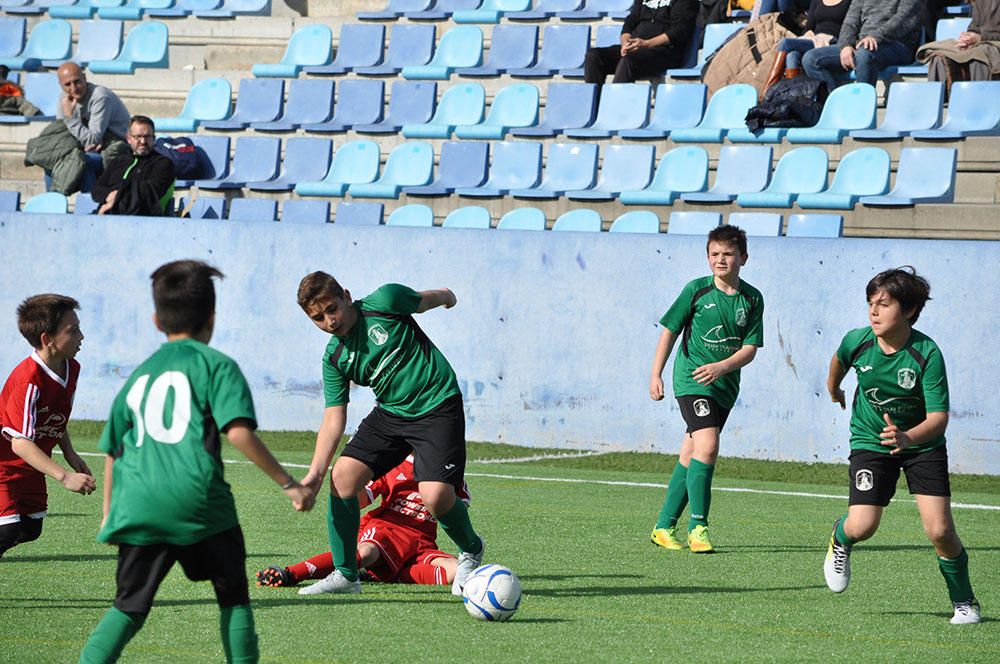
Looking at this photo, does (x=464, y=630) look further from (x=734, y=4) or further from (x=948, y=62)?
(x=734, y=4)

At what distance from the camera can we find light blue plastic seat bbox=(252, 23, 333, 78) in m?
19.9

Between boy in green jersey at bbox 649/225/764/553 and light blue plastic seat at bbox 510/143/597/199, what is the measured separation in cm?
730

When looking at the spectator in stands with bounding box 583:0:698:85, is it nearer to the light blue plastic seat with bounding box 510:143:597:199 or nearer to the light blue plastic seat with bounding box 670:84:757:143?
the light blue plastic seat with bounding box 670:84:757:143

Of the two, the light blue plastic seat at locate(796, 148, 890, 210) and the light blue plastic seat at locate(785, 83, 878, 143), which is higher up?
the light blue plastic seat at locate(785, 83, 878, 143)

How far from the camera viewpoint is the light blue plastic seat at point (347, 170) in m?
17.2

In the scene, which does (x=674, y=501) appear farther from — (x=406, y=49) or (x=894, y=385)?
(x=406, y=49)

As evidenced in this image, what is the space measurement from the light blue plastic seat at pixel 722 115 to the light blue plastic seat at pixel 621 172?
0.50m

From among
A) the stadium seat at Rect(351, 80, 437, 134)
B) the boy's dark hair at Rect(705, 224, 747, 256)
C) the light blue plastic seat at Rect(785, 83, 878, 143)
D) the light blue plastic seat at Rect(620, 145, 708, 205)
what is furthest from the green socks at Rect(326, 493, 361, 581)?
the stadium seat at Rect(351, 80, 437, 134)

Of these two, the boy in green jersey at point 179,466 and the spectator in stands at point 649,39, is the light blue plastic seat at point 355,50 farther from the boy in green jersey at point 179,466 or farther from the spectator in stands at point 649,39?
the boy in green jersey at point 179,466

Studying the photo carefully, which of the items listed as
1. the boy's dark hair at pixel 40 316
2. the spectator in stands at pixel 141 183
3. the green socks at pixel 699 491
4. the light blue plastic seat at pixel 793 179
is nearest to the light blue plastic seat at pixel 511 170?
the light blue plastic seat at pixel 793 179

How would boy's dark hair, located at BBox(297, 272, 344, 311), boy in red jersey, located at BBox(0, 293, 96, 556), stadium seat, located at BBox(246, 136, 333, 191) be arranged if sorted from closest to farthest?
boy in red jersey, located at BBox(0, 293, 96, 556)
boy's dark hair, located at BBox(297, 272, 344, 311)
stadium seat, located at BBox(246, 136, 333, 191)

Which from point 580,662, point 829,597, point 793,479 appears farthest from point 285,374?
point 580,662

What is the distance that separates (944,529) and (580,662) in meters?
1.88

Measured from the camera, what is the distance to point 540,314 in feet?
44.4
